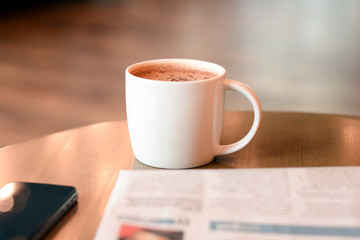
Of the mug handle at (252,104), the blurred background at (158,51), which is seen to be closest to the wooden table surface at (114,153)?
the mug handle at (252,104)

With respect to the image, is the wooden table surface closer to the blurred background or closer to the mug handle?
the mug handle

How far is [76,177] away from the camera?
53 cm

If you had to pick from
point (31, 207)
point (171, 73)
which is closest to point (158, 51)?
point (171, 73)

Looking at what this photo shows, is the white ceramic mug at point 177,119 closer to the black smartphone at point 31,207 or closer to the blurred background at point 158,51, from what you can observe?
the black smartphone at point 31,207

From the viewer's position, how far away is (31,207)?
1.41 feet

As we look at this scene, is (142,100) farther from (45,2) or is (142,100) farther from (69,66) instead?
(45,2)

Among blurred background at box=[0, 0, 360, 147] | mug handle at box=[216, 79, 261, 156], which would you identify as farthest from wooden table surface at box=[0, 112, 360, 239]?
blurred background at box=[0, 0, 360, 147]

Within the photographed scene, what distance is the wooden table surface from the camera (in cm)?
51

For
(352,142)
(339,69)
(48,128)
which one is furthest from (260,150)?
(339,69)

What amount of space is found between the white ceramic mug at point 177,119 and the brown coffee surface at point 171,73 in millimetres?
29

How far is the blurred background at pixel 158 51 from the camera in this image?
1.75 metres

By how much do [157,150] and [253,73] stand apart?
1.61m

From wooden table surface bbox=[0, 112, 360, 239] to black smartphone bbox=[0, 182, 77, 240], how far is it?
0.02m

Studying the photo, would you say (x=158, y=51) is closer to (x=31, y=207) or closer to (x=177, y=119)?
(x=177, y=119)
